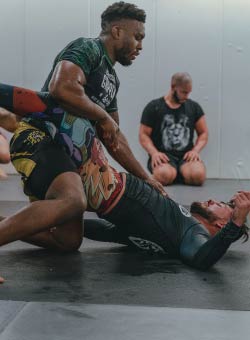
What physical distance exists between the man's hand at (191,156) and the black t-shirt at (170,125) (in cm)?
10

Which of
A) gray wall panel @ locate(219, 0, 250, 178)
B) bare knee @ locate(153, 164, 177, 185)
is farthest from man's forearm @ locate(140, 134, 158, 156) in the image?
gray wall panel @ locate(219, 0, 250, 178)

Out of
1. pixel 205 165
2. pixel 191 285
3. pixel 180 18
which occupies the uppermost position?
pixel 180 18

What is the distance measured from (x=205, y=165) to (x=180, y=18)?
166cm

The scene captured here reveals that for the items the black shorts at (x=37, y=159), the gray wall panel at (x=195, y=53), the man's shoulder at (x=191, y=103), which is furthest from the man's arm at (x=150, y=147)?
the black shorts at (x=37, y=159)

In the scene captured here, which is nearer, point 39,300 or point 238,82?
point 39,300

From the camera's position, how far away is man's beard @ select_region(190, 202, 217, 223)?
12.5 feet

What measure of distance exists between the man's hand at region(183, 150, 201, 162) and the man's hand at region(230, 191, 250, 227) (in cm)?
383

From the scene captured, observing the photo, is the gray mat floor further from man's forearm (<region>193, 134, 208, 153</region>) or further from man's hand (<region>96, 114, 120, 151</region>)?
man's forearm (<region>193, 134, 208, 153</region>)

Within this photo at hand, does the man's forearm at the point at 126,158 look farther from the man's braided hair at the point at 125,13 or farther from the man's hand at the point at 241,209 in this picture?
the man's hand at the point at 241,209

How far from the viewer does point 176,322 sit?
8.02 feet

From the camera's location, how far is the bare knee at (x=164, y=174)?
6.74 metres

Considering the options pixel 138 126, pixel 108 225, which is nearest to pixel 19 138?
pixel 108 225

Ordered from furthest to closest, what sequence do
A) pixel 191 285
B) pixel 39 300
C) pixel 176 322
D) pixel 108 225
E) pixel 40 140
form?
pixel 108 225 < pixel 40 140 < pixel 191 285 < pixel 39 300 < pixel 176 322

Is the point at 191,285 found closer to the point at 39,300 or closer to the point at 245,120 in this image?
the point at 39,300
